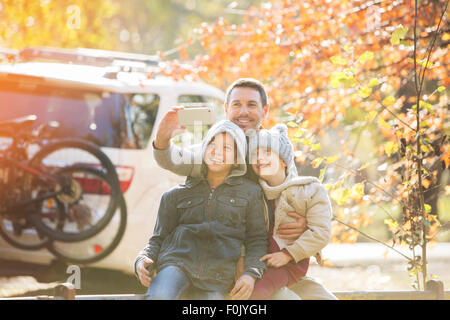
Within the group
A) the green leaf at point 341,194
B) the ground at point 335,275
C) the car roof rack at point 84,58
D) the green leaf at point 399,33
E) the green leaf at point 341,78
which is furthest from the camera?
the car roof rack at point 84,58

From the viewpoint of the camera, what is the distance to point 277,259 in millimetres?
2785

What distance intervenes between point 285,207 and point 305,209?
3.7 inches

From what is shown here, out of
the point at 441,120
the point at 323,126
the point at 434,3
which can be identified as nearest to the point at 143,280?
the point at 441,120

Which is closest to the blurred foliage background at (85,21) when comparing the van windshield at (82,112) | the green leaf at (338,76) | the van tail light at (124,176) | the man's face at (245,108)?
the van windshield at (82,112)

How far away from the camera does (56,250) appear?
5188mm

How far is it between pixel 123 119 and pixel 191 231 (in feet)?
8.55

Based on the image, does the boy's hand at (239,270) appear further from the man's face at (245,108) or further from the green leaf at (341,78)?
the green leaf at (341,78)

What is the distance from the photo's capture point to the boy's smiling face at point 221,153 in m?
2.88

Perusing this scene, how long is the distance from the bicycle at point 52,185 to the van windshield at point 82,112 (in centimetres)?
15

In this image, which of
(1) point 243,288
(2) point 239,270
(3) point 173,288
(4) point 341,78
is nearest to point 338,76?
(4) point 341,78

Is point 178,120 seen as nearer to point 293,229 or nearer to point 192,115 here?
point 192,115

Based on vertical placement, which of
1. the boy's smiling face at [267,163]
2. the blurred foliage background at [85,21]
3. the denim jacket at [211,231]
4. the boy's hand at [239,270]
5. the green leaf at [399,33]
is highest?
the blurred foliage background at [85,21]

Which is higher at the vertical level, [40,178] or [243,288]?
[40,178]
